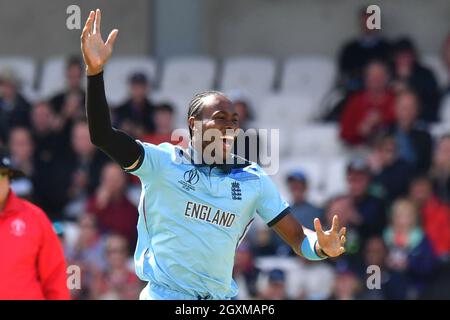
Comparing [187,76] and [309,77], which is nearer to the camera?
[309,77]

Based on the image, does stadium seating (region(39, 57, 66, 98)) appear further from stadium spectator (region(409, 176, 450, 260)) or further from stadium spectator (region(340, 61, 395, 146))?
stadium spectator (region(409, 176, 450, 260))

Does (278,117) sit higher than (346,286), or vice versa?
(278,117)

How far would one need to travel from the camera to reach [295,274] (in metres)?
10.9

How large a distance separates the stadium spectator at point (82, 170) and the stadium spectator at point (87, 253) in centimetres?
42

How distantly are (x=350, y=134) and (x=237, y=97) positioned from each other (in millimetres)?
1036

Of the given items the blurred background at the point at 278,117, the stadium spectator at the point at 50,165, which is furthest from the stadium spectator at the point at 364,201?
the stadium spectator at the point at 50,165

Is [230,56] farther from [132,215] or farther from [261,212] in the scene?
[261,212]

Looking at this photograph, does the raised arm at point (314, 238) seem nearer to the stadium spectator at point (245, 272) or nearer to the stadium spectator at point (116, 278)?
the stadium spectator at point (245, 272)

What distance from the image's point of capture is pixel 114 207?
11633 mm

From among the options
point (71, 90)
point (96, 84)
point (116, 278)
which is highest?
point (96, 84)

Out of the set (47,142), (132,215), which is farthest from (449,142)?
(47,142)

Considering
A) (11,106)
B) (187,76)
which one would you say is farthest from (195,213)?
(187,76)

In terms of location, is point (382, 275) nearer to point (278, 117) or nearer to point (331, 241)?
point (278, 117)

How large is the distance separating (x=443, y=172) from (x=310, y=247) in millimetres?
5192
